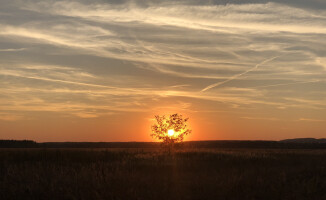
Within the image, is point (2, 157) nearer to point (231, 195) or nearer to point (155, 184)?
point (155, 184)

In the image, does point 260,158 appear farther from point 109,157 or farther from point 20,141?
point 20,141

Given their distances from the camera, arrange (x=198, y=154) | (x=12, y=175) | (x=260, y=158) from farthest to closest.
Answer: (x=198, y=154), (x=260, y=158), (x=12, y=175)

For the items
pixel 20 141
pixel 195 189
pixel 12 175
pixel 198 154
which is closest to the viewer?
pixel 195 189

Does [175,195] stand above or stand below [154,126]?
below

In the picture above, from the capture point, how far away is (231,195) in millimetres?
12250

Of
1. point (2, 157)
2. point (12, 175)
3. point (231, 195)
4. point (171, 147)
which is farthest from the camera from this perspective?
point (171, 147)

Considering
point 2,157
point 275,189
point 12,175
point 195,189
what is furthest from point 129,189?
point 2,157

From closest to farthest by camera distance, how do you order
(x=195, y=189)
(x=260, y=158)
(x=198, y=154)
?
(x=195, y=189)
(x=260, y=158)
(x=198, y=154)

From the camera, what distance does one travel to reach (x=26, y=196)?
1226 cm

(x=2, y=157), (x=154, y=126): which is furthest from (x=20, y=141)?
(x=2, y=157)

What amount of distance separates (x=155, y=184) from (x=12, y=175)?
599 cm

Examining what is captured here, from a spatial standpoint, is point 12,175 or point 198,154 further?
point 198,154

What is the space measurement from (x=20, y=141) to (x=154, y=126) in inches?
3307

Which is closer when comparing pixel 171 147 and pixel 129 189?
pixel 129 189
